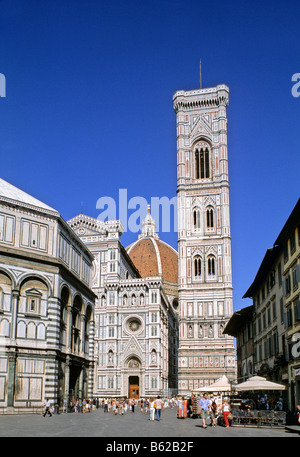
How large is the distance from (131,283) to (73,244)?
39754 millimetres

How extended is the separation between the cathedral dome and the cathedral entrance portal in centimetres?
6141

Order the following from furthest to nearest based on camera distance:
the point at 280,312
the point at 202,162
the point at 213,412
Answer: the point at 202,162 < the point at 280,312 < the point at 213,412

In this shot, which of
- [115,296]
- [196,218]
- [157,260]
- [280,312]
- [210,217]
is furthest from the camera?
[157,260]

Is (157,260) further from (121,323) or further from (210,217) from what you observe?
(121,323)

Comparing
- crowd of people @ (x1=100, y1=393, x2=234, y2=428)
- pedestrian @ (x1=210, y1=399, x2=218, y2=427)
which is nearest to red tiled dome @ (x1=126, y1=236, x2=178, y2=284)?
crowd of people @ (x1=100, y1=393, x2=234, y2=428)

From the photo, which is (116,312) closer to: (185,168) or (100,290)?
(100,290)

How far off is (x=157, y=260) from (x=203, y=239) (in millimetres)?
59069

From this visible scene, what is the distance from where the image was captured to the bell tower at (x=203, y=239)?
8225cm

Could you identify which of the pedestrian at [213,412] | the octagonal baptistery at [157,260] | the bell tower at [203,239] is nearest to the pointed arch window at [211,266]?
the bell tower at [203,239]

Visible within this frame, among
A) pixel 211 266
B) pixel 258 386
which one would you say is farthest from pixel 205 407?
pixel 211 266

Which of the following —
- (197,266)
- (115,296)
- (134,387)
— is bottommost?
(134,387)

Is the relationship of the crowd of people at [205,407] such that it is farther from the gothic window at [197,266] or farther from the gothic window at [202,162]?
the gothic window at [202,162]

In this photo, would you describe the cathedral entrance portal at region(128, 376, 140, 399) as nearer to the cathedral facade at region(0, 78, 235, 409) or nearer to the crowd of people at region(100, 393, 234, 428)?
the cathedral facade at region(0, 78, 235, 409)

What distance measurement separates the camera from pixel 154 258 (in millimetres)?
146625
